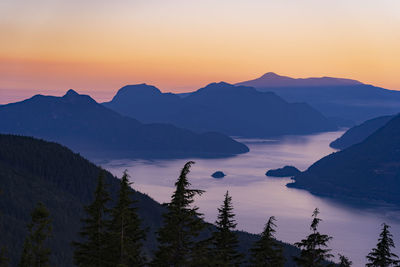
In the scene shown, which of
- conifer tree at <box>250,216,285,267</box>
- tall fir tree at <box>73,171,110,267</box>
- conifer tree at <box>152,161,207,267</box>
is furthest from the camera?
conifer tree at <box>250,216,285,267</box>

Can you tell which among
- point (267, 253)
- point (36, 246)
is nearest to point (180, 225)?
point (267, 253)

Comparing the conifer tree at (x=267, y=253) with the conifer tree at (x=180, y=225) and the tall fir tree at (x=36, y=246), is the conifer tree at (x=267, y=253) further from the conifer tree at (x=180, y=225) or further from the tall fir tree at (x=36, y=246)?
the tall fir tree at (x=36, y=246)

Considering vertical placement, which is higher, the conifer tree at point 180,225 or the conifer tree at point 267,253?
the conifer tree at point 180,225

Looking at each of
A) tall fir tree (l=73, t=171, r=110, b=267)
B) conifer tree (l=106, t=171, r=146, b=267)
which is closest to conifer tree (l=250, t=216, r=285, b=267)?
conifer tree (l=106, t=171, r=146, b=267)

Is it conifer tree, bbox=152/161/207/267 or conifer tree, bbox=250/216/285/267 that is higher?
conifer tree, bbox=152/161/207/267

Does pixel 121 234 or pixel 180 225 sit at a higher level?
pixel 180 225

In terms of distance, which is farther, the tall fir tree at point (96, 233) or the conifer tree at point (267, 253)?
the conifer tree at point (267, 253)

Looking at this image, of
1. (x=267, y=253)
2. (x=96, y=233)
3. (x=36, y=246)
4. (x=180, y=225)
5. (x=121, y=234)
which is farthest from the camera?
(x=267, y=253)

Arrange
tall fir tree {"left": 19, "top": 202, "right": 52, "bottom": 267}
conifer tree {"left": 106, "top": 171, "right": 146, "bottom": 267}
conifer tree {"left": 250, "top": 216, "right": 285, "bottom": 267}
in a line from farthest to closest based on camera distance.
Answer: conifer tree {"left": 250, "top": 216, "right": 285, "bottom": 267}, conifer tree {"left": 106, "top": 171, "right": 146, "bottom": 267}, tall fir tree {"left": 19, "top": 202, "right": 52, "bottom": 267}

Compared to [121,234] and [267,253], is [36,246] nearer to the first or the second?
[121,234]

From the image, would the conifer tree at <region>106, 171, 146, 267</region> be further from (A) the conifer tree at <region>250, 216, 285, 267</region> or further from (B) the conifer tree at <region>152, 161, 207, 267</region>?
(A) the conifer tree at <region>250, 216, 285, 267</region>

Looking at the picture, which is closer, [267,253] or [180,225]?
[180,225]

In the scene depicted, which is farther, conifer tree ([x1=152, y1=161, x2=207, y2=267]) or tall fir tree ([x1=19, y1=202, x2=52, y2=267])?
conifer tree ([x1=152, y1=161, x2=207, y2=267])

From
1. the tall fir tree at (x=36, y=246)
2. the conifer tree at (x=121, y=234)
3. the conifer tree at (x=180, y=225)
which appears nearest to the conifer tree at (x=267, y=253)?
the conifer tree at (x=180, y=225)
